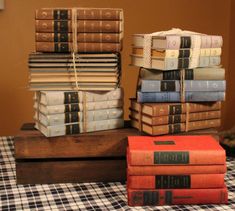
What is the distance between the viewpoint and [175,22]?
2.22m

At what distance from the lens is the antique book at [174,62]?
1.32 meters

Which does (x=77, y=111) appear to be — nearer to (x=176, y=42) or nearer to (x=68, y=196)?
(x=68, y=196)

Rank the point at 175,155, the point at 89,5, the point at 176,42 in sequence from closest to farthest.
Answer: the point at 175,155 < the point at 176,42 < the point at 89,5

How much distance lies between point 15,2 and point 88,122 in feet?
2.98

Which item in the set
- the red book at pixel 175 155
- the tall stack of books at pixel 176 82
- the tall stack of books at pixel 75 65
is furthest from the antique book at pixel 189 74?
the red book at pixel 175 155

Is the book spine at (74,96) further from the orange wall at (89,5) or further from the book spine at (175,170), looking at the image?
the orange wall at (89,5)

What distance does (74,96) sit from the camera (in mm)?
1370

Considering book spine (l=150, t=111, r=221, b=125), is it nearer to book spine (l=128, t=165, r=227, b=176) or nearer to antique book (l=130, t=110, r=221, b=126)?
antique book (l=130, t=110, r=221, b=126)

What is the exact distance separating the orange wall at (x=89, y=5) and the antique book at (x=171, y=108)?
797 mm

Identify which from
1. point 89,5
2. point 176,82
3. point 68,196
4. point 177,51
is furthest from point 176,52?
point 89,5

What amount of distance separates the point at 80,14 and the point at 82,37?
0.08 meters

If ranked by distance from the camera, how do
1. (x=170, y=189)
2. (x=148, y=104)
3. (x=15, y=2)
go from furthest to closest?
(x=15, y=2)
(x=148, y=104)
(x=170, y=189)

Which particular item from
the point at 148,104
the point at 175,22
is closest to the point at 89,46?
the point at 148,104

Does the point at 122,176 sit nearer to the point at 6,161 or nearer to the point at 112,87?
the point at 112,87
